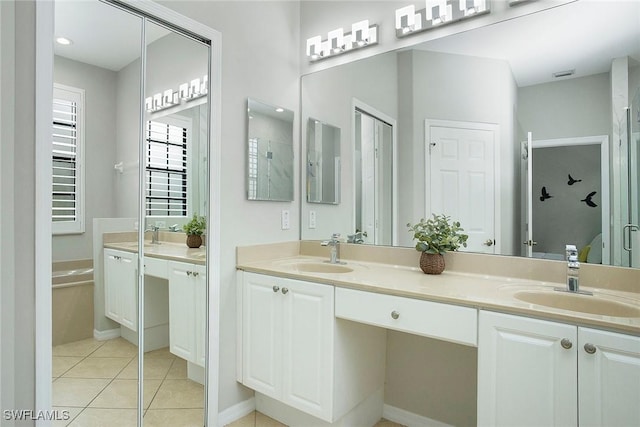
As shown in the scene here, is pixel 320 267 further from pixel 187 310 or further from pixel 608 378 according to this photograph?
pixel 608 378

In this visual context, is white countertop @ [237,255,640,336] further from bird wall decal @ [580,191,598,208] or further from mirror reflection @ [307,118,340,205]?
mirror reflection @ [307,118,340,205]

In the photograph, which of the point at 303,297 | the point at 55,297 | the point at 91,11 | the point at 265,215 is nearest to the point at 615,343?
the point at 303,297

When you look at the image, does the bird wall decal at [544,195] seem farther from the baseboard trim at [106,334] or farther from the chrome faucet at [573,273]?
the baseboard trim at [106,334]

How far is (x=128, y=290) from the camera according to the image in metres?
1.61

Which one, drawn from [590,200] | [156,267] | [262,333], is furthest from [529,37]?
[156,267]

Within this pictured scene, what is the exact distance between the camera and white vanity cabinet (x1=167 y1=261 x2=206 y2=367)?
5.87 ft

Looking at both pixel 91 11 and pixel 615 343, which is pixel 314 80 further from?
pixel 615 343

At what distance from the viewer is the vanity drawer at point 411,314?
1.31m

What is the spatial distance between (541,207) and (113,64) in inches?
82.0

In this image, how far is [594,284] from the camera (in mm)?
1522

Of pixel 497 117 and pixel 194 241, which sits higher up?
pixel 497 117

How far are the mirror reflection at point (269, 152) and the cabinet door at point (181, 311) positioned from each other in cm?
57

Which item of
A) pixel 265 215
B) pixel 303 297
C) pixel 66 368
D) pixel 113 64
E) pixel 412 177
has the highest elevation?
pixel 113 64

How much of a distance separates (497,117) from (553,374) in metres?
→ 1.21
